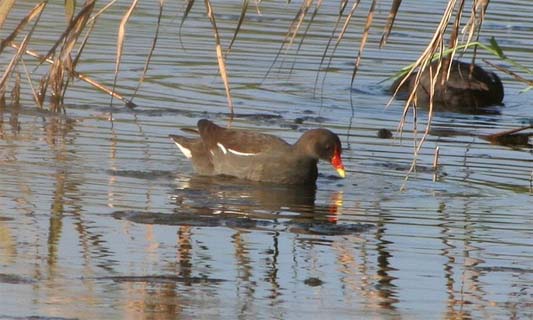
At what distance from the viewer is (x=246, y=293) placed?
7.21 meters

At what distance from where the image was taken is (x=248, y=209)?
9969mm

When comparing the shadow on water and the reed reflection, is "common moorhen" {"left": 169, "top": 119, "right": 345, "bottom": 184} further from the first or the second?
the reed reflection

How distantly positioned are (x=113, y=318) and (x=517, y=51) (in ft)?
45.9

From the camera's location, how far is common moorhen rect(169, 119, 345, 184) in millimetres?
11469

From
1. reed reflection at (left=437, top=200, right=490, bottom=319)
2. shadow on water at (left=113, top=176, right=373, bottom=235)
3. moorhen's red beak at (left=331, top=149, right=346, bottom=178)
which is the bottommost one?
reed reflection at (left=437, top=200, right=490, bottom=319)

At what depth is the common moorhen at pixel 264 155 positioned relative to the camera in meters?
11.5

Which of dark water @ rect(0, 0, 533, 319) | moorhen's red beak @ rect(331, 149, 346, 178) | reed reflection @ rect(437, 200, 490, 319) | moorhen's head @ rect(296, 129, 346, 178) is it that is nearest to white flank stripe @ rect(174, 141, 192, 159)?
dark water @ rect(0, 0, 533, 319)

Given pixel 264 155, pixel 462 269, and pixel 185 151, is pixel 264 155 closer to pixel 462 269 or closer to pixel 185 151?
pixel 185 151

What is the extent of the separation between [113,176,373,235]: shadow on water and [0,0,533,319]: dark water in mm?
26

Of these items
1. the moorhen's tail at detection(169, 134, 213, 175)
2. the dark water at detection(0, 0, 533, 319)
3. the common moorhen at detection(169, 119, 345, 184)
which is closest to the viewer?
the dark water at detection(0, 0, 533, 319)

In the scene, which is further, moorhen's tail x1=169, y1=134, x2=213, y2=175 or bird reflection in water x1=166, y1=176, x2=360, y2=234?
moorhen's tail x1=169, y1=134, x2=213, y2=175

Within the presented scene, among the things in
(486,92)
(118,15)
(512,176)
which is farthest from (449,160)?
(118,15)

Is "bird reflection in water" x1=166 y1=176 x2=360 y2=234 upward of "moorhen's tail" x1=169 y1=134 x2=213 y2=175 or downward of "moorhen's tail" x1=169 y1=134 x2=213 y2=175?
downward

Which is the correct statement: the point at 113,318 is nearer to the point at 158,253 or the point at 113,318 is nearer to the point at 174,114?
the point at 158,253
